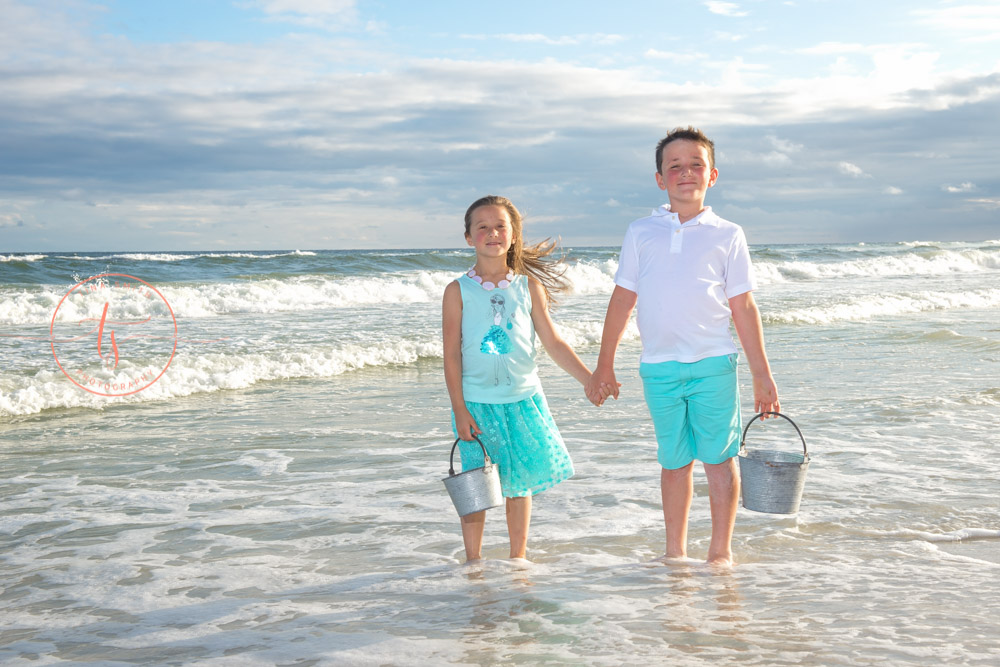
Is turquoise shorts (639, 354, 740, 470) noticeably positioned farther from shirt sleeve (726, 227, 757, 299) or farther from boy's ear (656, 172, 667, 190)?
boy's ear (656, 172, 667, 190)

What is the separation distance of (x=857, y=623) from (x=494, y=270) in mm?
2064

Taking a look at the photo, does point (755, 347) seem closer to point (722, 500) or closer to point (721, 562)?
point (722, 500)

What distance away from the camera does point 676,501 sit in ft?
12.8

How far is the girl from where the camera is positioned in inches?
154

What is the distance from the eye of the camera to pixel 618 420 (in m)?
7.86

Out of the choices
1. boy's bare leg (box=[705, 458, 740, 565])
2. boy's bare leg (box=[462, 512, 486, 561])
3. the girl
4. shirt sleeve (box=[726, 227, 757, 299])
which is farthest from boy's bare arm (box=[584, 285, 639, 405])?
boy's bare leg (box=[462, 512, 486, 561])

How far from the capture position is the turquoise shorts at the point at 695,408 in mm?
3686

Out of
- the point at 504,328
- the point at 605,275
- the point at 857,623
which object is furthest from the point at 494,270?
the point at 605,275

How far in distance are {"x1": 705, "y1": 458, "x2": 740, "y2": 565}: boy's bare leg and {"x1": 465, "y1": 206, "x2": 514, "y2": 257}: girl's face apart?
1.32 m

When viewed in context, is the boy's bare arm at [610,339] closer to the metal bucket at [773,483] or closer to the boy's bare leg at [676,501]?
the boy's bare leg at [676,501]
